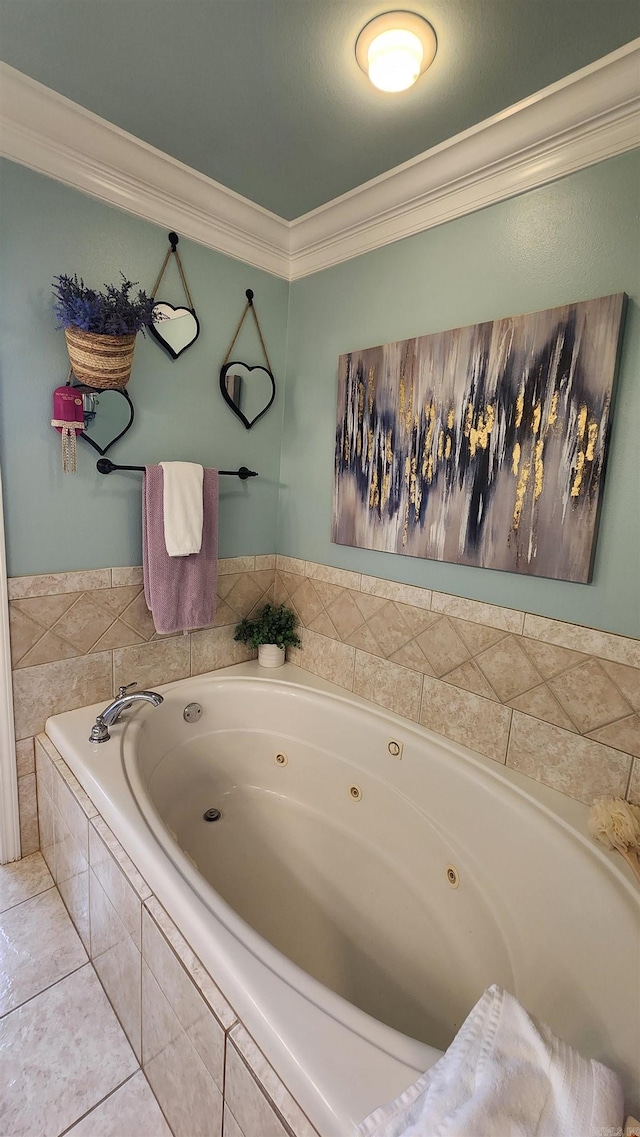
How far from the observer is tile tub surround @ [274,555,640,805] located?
4.51 ft

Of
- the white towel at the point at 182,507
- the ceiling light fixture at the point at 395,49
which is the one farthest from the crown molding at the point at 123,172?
the white towel at the point at 182,507

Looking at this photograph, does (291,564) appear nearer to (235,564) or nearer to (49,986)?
(235,564)

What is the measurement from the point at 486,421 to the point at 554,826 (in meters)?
1.20

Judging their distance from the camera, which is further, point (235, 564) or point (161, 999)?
point (235, 564)

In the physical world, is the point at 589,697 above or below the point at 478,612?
below

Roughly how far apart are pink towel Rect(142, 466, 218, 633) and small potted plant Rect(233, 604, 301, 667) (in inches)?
10.5

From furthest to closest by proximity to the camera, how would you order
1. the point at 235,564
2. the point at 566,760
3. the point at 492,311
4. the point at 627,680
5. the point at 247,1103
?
the point at 235,564 < the point at 492,311 < the point at 566,760 < the point at 627,680 < the point at 247,1103

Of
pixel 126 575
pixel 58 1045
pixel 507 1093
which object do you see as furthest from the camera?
pixel 126 575

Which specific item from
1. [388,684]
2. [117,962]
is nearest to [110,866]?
[117,962]

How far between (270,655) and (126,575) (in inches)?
29.9

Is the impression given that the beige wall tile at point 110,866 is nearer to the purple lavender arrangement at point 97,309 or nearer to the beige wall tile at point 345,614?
the beige wall tile at point 345,614

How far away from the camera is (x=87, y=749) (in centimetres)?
157

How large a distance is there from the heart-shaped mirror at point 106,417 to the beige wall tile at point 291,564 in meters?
0.92

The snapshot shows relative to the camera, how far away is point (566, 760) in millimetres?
1464
